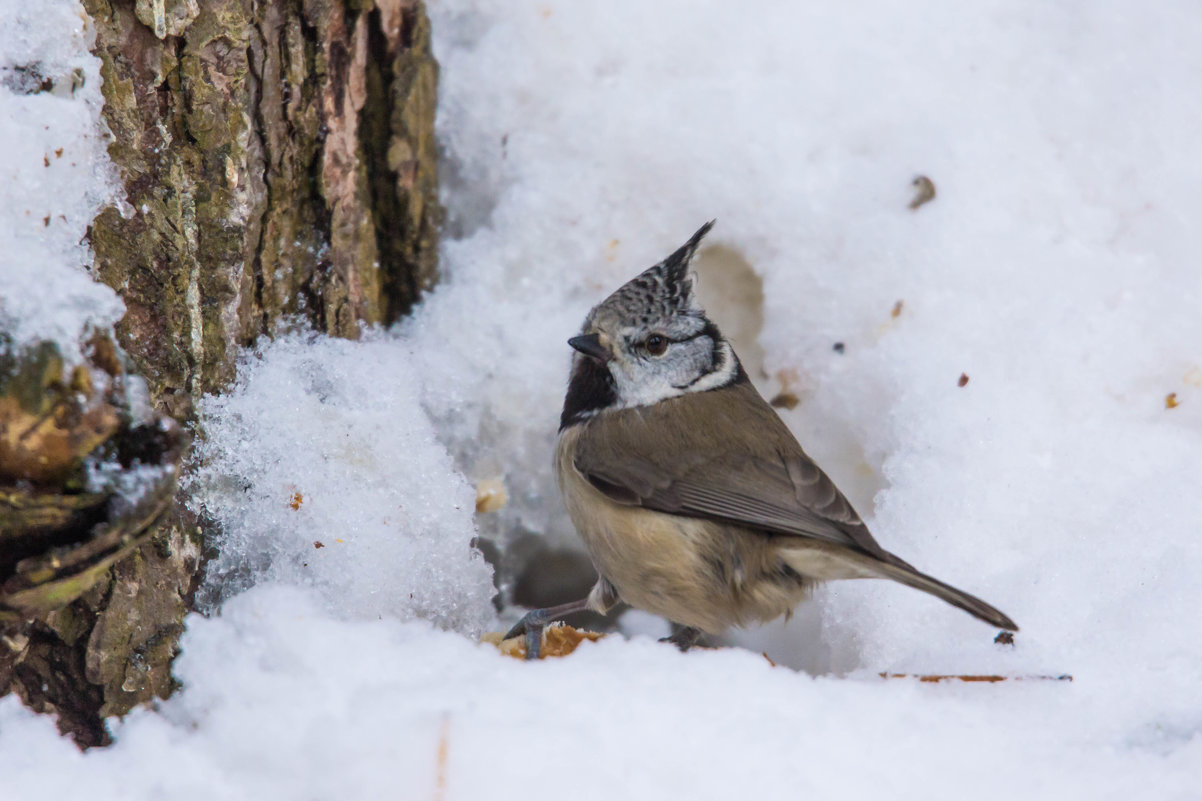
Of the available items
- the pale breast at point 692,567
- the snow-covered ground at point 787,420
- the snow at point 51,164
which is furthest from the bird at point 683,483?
the snow at point 51,164

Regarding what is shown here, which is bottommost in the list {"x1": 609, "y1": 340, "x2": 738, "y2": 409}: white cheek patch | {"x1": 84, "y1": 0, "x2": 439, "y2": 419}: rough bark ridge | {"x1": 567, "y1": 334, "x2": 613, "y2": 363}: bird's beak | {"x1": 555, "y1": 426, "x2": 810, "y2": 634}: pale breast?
{"x1": 555, "y1": 426, "x2": 810, "y2": 634}: pale breast

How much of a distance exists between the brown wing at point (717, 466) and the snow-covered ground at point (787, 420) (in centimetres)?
22

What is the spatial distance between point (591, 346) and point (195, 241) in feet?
2.89

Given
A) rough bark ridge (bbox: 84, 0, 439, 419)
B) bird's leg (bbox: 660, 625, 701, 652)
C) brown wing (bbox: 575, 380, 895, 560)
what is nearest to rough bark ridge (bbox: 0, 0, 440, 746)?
rough bark ridge (bbox: 84, 0, 439, 419)

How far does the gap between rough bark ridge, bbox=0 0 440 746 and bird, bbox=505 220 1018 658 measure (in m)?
0.56

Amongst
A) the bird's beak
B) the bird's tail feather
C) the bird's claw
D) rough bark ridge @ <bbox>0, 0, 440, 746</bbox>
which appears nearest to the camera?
rough bark ridge @ <bbox>0, 0, 440, 746</bbox>

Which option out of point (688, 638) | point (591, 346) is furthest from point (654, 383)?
point (688, 638)

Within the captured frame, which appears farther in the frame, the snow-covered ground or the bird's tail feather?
the bird's tail feather

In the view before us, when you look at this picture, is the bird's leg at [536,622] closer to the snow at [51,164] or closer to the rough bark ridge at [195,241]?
the rough bark ridge at [195,241]

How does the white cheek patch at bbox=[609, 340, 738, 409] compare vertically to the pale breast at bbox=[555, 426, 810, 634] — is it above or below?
above

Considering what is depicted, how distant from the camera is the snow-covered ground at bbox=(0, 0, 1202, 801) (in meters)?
1.57

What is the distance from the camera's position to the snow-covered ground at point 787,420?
1565 mm

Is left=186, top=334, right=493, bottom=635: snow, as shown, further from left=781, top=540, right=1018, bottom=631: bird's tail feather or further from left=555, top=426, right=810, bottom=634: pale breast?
left=781, top=540, right=1018, bottom=631: bird's tail feather

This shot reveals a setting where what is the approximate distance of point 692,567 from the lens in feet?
7.32
